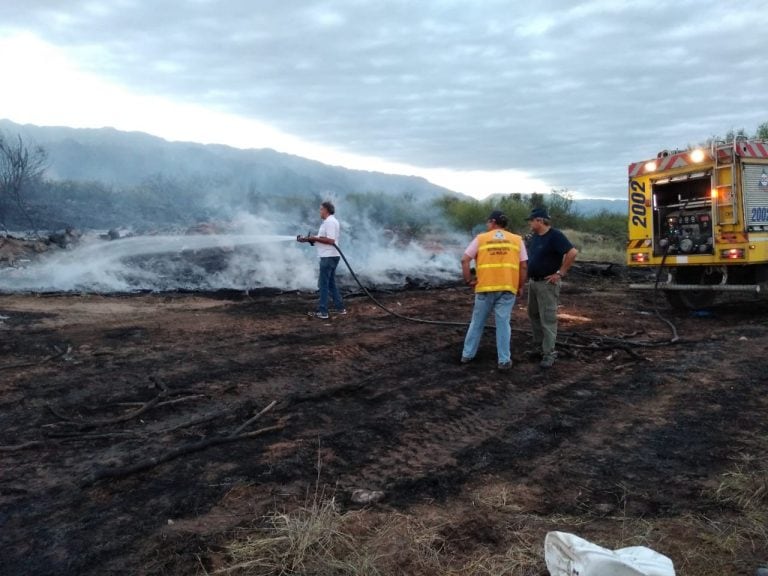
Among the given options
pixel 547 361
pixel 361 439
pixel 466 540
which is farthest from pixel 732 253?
pixel 466 540

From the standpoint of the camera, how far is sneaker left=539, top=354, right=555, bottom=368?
21.7ft

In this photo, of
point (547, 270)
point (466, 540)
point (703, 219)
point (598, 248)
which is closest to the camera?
point (466, 540)

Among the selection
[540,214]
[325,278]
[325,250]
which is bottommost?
[325,278]

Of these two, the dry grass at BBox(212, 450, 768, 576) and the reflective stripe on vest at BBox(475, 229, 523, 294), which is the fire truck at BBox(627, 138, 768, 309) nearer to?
the reflective stripe on vest at BBox(475, 229, 523, 294)

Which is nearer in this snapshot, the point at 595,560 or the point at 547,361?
the point at 595,560

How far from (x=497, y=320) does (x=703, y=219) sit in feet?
19.6

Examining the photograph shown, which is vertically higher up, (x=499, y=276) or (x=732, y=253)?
(x=732, y=253)

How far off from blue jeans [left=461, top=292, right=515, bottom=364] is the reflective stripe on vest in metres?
0.12

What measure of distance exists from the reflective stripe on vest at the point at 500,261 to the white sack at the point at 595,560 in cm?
408

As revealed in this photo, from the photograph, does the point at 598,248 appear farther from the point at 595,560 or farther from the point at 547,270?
the point at 595,560

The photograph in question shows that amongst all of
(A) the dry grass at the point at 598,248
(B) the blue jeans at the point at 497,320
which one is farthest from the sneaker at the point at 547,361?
(A) the dry grass at the point at 598,248

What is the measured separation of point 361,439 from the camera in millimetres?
4387

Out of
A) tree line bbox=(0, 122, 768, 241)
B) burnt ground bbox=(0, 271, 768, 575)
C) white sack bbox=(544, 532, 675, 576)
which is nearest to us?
white sack bbox=(544, 532, 675, 576)

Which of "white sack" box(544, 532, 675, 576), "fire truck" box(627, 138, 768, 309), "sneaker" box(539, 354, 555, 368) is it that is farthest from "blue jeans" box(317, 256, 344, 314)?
"white sack" box(544, 532, 675, 576)
